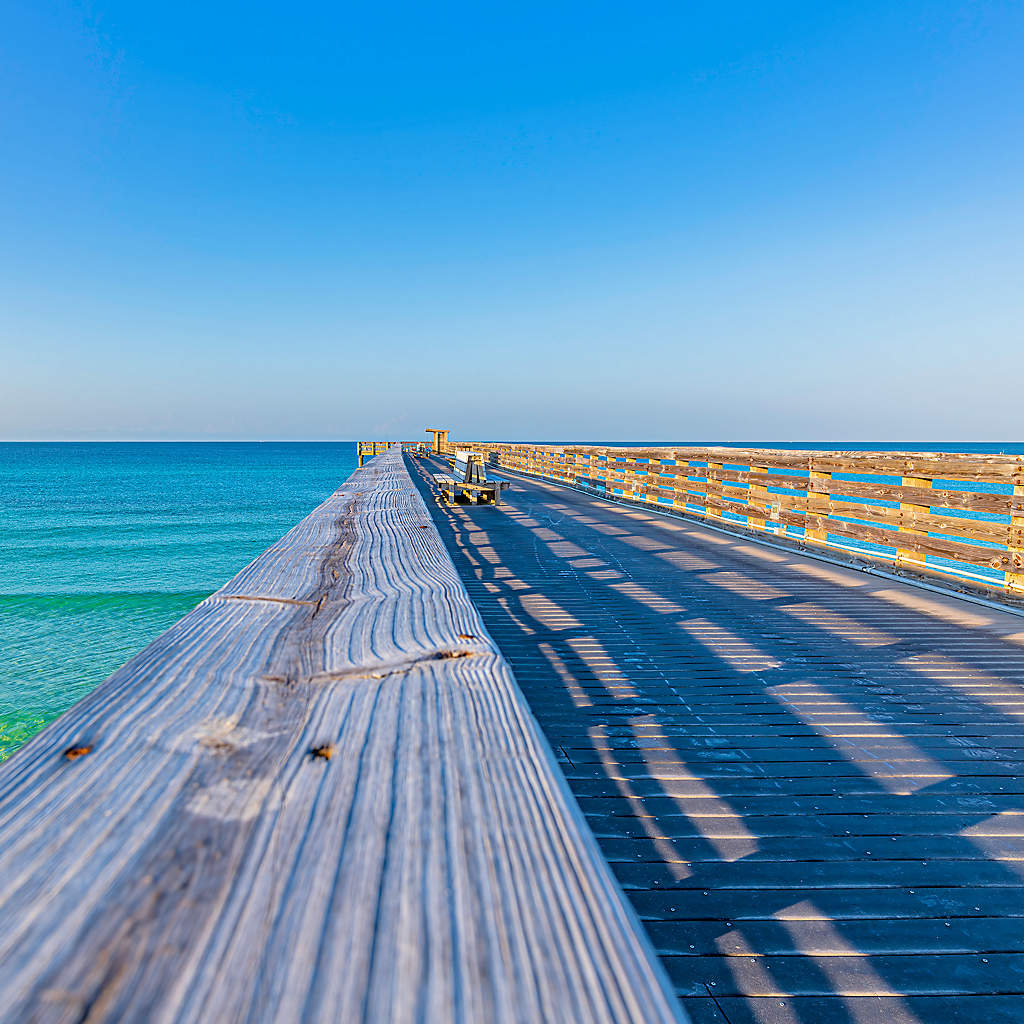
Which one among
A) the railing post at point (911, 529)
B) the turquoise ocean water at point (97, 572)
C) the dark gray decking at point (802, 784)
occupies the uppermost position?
the railing post at point (911, 529)

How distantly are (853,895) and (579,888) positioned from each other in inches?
73.2

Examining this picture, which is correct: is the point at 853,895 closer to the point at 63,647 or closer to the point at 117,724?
the point at 117,724

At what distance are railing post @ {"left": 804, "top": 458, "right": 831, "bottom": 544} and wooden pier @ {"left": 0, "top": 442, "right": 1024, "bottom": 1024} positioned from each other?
10.8 feet

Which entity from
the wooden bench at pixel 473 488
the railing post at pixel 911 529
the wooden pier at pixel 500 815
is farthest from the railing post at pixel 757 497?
the wooden bench at pixel 473 488

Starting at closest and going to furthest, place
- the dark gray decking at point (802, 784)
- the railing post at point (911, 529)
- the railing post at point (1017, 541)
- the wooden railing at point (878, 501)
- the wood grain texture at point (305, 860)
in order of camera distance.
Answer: the wood grain texture at point (305, 860) → the dark gray decking at point (802, 784) → the railing post at point (1017, 541) → the wooden railing at point (878, 501) → the railing post at point (911, 529)

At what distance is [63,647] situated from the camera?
12094mm

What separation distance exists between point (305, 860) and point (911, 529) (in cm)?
768

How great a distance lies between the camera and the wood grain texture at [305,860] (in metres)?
0.49

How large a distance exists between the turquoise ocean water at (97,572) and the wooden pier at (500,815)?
9.11m

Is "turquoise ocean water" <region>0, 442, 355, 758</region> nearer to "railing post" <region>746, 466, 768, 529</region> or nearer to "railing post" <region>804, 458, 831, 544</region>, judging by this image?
"railing post" <region>746, 466, 768, 529</region>

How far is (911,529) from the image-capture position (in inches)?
262

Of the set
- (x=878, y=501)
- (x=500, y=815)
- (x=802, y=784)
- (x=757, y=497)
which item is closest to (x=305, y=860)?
(x=500, y=815)

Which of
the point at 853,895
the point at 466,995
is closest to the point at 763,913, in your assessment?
the point at 853,895

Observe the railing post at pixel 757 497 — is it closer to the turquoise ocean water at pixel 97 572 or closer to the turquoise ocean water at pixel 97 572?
the turquoise ocean water at pixel 97 572
